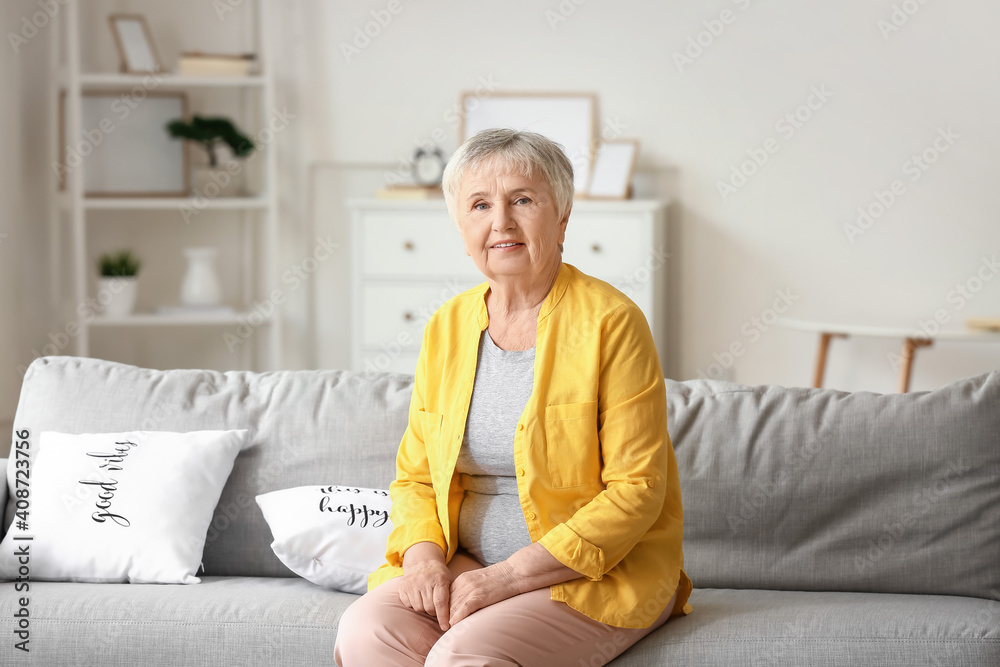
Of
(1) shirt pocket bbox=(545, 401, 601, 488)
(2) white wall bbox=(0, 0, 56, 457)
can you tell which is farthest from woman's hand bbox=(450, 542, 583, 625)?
(2) white wall bbox=(0, 0, 56, 457)

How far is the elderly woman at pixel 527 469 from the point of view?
1.43 m

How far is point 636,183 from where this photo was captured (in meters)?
3.88

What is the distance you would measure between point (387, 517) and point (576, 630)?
19.1 inches

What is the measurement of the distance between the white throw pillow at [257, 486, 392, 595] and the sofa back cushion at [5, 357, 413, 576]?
0.11 m

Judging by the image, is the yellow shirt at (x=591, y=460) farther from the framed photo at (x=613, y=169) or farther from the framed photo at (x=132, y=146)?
the framed photo at (x=132, y=146)

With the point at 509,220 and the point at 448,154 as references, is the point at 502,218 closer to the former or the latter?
the point at 509,220

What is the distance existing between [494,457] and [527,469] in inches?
3.0

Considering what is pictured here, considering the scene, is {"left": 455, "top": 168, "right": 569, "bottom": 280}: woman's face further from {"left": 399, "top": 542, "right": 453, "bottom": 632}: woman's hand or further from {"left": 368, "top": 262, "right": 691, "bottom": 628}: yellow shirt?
{"left": 399, "top": 542, "right": 453, "bottom": 632}: woman's hand

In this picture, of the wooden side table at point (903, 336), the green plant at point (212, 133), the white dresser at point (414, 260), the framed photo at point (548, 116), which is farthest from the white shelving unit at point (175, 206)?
the wooden side table at point (903, 336)

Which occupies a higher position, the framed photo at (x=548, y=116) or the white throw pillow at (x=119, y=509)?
the framed photo at (x=548, y=116)

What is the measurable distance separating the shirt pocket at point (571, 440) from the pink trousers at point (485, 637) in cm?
18

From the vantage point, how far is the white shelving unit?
Result: 3.63 m

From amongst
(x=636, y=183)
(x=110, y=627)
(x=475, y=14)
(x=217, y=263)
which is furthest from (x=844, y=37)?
(x=110, y=627)

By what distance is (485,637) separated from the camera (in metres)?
1.37
